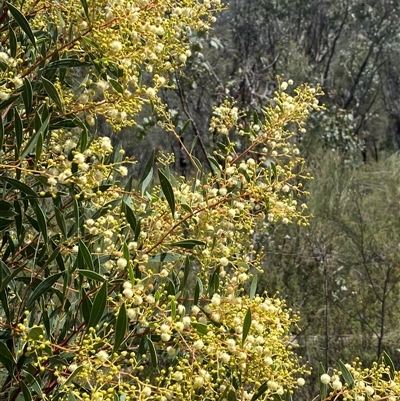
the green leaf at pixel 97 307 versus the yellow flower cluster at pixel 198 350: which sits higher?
the green leaf at pixel 97 307

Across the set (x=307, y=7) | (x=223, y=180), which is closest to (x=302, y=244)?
(x=223, y=180)

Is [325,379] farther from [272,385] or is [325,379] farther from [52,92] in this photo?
[52,92]

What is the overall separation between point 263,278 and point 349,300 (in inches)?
25.7

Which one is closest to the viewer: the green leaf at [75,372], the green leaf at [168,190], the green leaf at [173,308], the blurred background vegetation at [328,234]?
the green leaf at [75,372]

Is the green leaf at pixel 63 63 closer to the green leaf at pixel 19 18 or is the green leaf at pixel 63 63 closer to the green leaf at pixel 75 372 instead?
the green leaf at pixel 19 18

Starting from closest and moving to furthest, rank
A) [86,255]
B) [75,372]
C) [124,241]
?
[75,372] < [86,255] < [124,241]

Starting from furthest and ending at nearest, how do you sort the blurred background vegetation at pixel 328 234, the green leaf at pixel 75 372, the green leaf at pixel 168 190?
the blurred background vegetation at pixel 328 234
the green leaf at pixel 168 190
the green leaf at pixel 75 372

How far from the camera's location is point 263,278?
439 centimetres

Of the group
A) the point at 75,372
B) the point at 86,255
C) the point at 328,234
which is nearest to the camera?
the point at 75,372

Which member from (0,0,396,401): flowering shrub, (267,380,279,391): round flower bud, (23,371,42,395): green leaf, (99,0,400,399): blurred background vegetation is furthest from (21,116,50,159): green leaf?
(99,0,400,399): blurred background vegetation

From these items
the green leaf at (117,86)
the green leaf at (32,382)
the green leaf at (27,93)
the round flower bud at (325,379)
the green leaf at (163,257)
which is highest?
the green leaf at (117,86)

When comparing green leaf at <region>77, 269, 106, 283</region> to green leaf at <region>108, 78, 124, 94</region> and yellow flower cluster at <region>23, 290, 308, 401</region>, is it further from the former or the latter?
green leaf at <region>108, 78, 124, 94</region>

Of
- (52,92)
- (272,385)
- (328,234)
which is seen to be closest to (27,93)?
(52,92)

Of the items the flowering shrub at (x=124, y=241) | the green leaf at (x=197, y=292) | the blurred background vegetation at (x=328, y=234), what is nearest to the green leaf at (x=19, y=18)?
→ the flowering shrub at (x=124, y=241)
